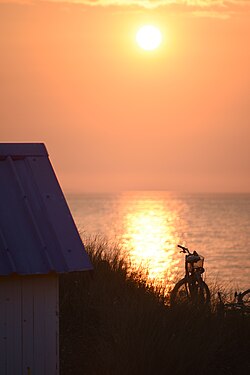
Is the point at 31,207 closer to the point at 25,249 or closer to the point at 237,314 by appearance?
the point at 25,249

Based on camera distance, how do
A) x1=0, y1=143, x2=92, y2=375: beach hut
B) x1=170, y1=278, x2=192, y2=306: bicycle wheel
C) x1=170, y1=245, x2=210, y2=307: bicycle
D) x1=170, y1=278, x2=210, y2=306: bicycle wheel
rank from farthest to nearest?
x1=170, y1=245, x2=210, y2=307: bicycle
x1=170, y1=278, x2=210, y2=306: bicycle wheel
x1=170, y1=278, x2=192, y2=306: bicycle wheel
x1=0, y1=143, x2=92, y2=375: beach hut

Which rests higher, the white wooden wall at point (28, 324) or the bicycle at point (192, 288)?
the bicycle at point (192, 288)

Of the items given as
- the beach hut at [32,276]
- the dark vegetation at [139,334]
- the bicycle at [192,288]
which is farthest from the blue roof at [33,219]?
the bicycle at [192,288]

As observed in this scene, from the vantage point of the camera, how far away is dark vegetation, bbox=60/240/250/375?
11070 mm

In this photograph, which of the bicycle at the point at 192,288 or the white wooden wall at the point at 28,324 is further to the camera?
the bicycle at the point at 192,288

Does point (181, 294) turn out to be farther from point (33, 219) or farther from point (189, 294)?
point (33, 219)

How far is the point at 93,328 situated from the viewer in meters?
12.5

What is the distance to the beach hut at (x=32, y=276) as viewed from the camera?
9234 millimetres

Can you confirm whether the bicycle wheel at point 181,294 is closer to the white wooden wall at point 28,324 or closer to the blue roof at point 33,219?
the blue roof at point 33,219

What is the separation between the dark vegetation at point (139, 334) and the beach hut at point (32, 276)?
1020mm

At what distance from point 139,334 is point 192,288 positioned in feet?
15.5

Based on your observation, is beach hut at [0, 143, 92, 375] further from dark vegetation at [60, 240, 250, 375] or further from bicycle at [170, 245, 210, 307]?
bicycle at [170, 245, 210, 307]

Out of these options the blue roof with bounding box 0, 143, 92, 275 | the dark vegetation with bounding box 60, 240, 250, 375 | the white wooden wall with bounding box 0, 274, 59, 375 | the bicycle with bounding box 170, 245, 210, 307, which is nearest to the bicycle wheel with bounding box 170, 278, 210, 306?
the bicycle with bounding box 170, 245, 210, 307

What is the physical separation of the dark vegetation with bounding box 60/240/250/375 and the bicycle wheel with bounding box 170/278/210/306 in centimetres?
24
